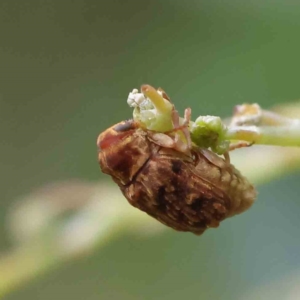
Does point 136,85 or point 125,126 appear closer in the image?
point 125,126

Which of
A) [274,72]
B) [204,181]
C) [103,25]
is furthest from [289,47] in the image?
[204,181]

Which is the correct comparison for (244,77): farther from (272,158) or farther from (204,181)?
(204,181)

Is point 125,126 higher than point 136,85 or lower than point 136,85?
lower

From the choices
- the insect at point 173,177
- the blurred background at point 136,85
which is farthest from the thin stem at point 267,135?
the blurred background at point 136,85

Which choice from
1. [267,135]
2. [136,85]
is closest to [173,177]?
[267,135]

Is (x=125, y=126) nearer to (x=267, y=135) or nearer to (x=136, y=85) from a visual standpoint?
(x=267, y=135)

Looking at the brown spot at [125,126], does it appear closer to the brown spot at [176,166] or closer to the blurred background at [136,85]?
the brown spot at [176,166]
